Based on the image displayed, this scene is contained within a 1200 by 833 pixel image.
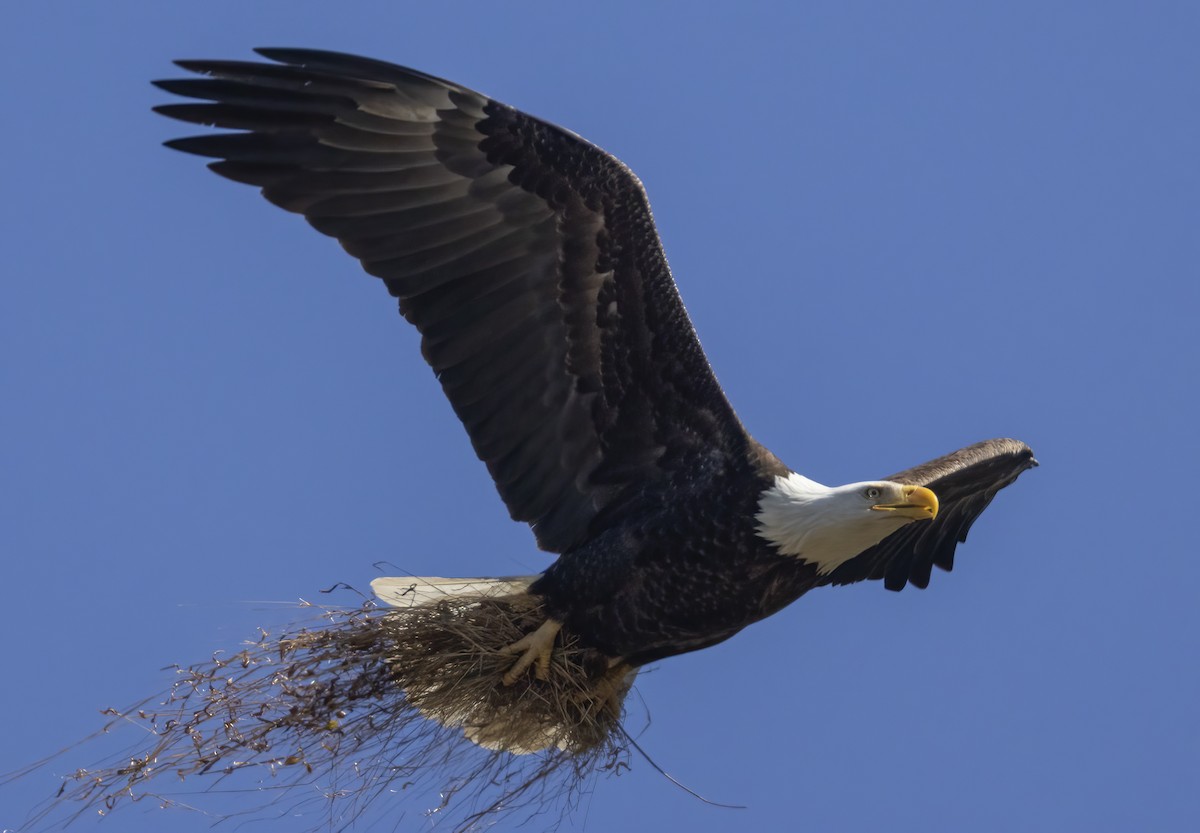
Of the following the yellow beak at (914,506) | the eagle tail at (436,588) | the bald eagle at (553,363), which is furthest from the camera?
the eagle tail at (436,588)

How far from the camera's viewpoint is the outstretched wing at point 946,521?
8.66 metres

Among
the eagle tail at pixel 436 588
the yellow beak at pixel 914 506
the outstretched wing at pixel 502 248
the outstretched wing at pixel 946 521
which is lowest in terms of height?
the yellow beak at pixel 914 506

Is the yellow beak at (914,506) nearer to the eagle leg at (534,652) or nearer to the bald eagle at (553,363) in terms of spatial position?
the bald eagle at (553,363)

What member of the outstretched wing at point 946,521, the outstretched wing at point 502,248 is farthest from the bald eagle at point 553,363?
the outstretched wing at point 946,521

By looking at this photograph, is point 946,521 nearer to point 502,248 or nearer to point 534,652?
point 534,652

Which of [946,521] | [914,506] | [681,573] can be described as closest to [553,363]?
[681,573]

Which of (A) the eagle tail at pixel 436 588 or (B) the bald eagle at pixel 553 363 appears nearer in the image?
(B) the bald eagle at pixel 553 363

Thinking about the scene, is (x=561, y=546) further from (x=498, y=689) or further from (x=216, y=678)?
(x=216, y=678)

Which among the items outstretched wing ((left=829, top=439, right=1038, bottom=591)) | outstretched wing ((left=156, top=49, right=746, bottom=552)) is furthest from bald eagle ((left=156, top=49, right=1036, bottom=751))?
outstretched wing ((left=829, top=439, right=1038, bottom=591))

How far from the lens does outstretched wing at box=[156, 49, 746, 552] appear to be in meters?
7.80

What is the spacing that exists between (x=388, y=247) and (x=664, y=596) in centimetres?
160

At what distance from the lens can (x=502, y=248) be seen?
7938mm

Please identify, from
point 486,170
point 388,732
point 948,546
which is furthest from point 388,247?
point 948,546

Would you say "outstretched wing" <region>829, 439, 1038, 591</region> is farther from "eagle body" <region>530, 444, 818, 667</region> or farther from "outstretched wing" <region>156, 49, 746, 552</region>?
"outstretched wing" <region>156, 49, 746, 552</region>
